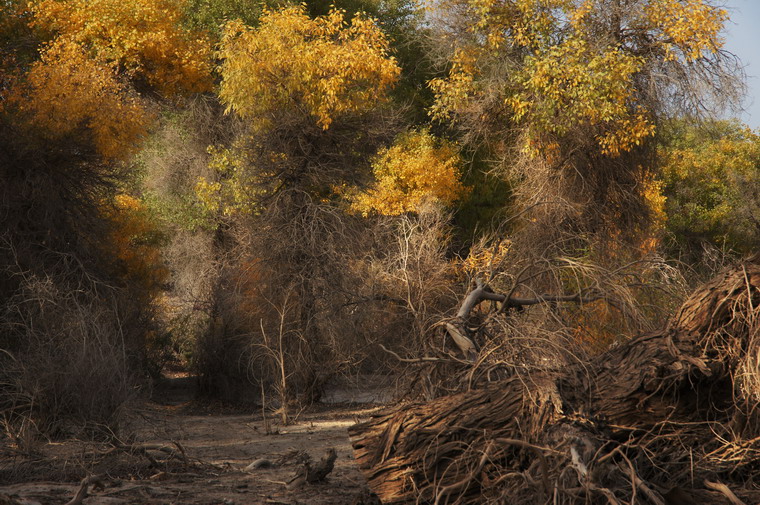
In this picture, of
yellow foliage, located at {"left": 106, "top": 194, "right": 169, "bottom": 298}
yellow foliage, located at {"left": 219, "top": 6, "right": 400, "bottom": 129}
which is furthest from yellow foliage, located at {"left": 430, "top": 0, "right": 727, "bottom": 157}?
yellow foliage, located at {"left": 106, "top": 194, "right": 169, "bottom": 298}

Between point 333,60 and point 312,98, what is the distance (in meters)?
0.94

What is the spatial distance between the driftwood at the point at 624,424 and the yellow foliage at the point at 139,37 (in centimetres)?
1542

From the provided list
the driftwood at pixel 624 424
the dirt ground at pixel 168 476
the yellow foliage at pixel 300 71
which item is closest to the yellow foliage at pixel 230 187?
the yellow foliage at pixel 300 71

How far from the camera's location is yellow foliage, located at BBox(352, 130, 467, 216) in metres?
24.6

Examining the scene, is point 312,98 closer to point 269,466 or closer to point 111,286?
point 111,286

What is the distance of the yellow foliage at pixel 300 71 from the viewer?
704 inches

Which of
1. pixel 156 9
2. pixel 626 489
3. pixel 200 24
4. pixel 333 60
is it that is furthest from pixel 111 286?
pixel 626 489

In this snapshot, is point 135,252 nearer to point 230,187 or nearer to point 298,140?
point 230,187

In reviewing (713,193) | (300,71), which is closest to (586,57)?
(300,71)

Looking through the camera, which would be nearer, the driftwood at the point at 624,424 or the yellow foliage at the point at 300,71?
the driftwood at the point at 624,424

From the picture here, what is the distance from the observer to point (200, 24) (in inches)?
951

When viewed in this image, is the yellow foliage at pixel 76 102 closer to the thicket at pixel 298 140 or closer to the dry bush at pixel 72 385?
the thicket at pixel 298 140

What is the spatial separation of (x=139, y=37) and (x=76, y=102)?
446 cm

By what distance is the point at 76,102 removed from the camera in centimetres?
Answer: 1631
